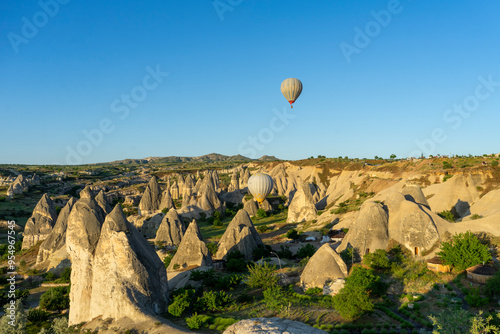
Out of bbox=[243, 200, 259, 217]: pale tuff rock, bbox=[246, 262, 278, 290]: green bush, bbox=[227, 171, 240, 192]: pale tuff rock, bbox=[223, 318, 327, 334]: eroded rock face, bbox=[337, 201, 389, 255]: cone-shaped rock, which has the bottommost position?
bbox=[246, 262, 278, 290]: green bush

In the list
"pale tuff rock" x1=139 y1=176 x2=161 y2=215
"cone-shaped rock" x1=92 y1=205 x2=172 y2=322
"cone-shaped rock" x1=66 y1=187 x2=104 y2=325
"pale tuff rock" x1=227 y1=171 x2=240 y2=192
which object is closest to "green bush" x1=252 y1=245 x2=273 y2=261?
"cone-shaped rock" x1=92 y1=205 x2=172 y2=322

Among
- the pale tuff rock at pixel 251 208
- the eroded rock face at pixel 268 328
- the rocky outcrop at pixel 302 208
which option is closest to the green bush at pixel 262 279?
the eroded rock face at pixel 268 328

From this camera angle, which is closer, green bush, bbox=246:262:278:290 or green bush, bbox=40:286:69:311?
green bush, bbox=246:262:278:290

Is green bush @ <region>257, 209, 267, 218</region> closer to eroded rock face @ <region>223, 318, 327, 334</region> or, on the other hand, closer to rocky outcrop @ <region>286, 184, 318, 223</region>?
rocky outcrop @ <region>286, 184, 318, 223</region>

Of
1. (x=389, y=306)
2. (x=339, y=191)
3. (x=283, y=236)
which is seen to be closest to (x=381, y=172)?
(x=339, y=191)

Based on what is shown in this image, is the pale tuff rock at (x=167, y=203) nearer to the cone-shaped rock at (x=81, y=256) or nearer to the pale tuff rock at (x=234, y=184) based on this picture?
the pale tuff rock at (x=234, y=184)

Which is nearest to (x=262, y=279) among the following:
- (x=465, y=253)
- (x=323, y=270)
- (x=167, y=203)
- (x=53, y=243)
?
(x=323, y=270)
